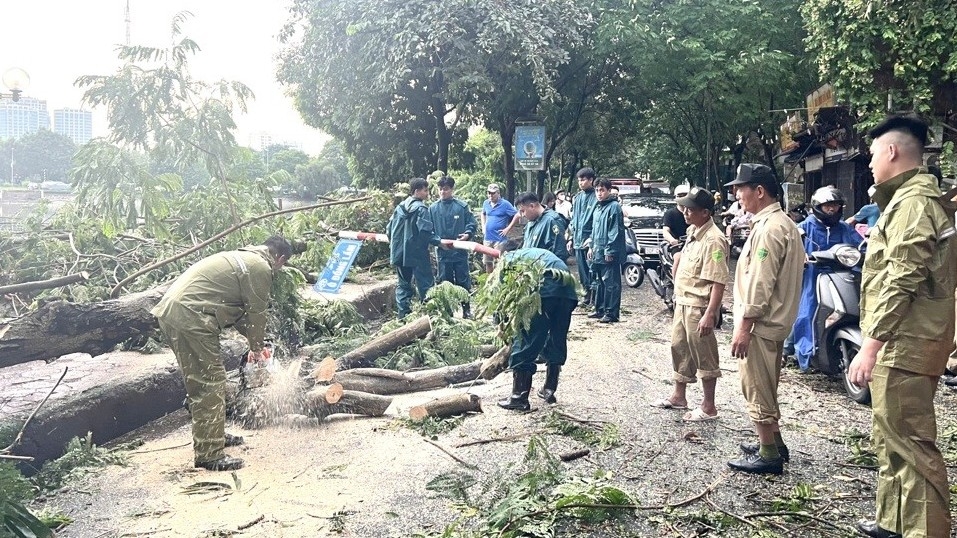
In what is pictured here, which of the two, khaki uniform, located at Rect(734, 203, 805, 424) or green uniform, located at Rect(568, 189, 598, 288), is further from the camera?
green uniform, located at Rect(568, 189, 598, 288)

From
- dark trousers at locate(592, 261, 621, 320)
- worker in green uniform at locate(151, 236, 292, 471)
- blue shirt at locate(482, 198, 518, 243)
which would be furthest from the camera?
blue shirt at locate(482, 198, 518, 243)

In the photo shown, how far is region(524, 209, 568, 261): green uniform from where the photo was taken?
6891 mm

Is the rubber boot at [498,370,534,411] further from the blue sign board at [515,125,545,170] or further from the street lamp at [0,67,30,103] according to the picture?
the blue sign board at [515,125,545,170]

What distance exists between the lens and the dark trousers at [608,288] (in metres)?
9.60

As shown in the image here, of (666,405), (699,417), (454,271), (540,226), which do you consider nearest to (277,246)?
(540,226)

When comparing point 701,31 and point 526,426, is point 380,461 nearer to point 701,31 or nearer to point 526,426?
point 526,426

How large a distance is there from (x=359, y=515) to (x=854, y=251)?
13.9 feet

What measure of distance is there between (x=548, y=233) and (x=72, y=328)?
433 cm

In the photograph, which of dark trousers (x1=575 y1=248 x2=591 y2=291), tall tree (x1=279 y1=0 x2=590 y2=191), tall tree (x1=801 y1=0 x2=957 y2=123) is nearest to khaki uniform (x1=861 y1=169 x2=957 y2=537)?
dark trousers (x1=575 y1=248 x2=591 y2=291)

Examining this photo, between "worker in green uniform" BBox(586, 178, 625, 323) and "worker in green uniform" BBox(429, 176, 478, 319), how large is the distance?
1680 mm

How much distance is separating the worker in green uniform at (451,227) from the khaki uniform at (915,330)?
7.14m

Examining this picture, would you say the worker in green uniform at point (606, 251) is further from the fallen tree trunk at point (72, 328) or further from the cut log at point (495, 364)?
the fallen tree trunk at point (72, 328)

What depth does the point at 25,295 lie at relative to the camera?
25.2ft

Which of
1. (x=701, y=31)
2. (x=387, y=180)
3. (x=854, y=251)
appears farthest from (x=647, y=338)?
(x=387, y=180)
